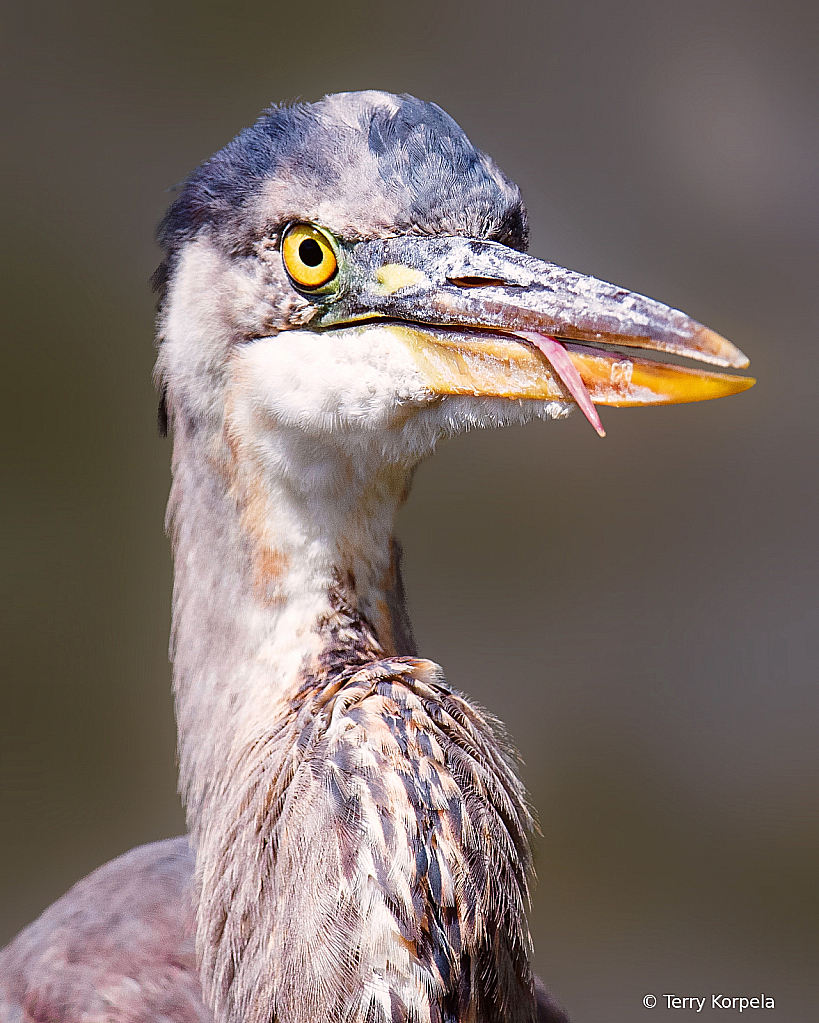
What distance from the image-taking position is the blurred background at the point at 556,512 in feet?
6.37

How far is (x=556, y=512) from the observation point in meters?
2.16

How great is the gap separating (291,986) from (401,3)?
1.88 meters

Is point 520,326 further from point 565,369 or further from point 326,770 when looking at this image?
point 326,770

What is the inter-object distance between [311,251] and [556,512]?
1.51 metres

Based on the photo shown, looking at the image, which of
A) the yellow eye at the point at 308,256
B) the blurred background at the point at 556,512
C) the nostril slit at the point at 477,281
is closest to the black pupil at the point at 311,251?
the yellow eye at the point at 308,256

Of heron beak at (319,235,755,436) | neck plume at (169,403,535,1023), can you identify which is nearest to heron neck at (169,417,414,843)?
neck plume at (169,403,535,1023)

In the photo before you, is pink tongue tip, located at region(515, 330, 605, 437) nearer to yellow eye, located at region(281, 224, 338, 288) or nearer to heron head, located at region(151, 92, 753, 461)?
heron head, located at region(151, 92, 753, 461)

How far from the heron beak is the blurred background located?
132 centimetres

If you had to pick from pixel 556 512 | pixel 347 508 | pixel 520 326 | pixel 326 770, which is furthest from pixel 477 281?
pixel 556 512

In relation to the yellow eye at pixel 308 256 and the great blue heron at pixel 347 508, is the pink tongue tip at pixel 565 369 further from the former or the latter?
the yellow eye at pixel 308 256

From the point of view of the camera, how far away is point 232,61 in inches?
75.0

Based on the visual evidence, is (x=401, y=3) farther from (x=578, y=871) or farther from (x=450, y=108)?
(x=578, y=871)

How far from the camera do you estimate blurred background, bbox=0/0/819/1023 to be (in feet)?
6.37

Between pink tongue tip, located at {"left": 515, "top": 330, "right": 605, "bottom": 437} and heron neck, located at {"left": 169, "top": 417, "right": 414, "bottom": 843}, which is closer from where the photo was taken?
pink tongue tip, located at {"left": 515, "top": 330, "right": 605, "bottom": 437}
